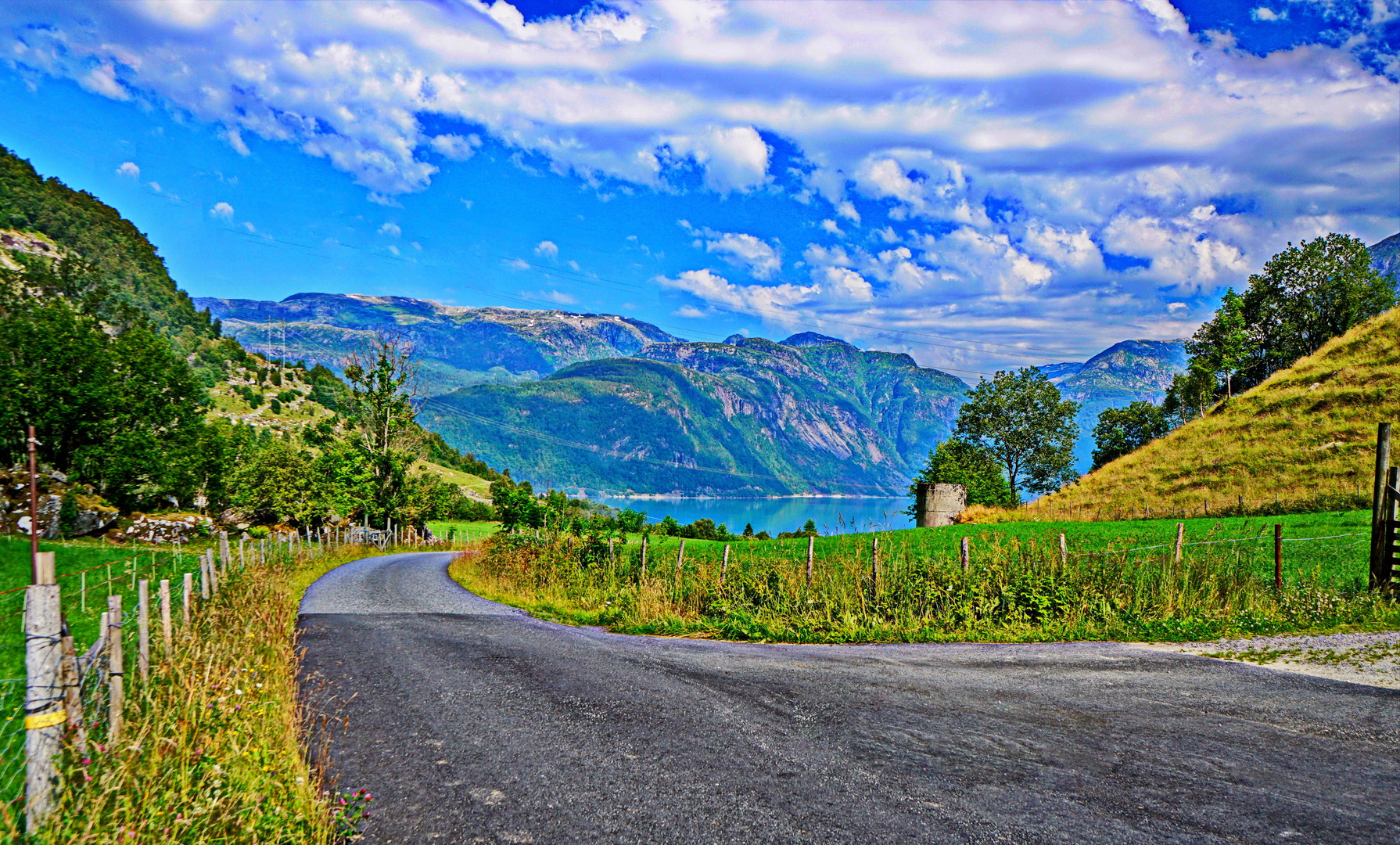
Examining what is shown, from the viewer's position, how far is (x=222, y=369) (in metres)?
139

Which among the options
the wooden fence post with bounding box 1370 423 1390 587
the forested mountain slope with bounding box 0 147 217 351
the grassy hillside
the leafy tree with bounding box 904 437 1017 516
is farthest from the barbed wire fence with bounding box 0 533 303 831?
the forested mountain slope with bounding box 0 147 217 351

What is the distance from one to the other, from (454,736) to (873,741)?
430cm

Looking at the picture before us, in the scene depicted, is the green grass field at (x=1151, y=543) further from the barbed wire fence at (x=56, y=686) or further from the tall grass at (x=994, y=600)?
the barbed wire fence at (x=56, y=686)

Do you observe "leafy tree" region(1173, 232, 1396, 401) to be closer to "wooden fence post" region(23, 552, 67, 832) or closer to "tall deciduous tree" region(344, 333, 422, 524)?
"tall deciduous tree" region(344, 333, 422, 524)

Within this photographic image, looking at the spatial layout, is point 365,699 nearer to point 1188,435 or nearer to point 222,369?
point 1188,435

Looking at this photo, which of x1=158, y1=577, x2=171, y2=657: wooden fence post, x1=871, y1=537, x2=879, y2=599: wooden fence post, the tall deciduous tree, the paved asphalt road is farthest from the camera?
the tall deciduous tree

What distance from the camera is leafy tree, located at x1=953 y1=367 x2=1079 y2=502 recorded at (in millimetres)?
84438

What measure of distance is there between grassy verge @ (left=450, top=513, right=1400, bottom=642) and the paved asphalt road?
1.54 meters

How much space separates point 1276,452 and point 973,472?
46.1 m

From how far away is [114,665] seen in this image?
5625mm

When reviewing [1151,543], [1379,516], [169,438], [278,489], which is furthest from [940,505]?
[169,438]

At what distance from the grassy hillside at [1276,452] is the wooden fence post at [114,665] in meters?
39.3

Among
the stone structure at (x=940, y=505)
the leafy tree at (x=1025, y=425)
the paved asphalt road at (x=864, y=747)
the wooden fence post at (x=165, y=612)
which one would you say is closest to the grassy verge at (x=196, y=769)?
the wooden fence post at (x=165, y=612)

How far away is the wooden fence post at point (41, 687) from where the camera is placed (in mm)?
4211
